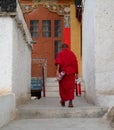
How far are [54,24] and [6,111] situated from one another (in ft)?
39.7

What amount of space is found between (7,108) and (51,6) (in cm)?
1212

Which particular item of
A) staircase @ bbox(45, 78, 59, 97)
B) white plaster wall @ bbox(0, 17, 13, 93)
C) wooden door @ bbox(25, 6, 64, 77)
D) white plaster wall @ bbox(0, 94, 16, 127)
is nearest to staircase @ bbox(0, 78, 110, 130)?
white plaster wall @ bbox(0, 94, 16, 127)

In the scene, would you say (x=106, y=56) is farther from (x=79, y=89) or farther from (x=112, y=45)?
(x=79, y=89)

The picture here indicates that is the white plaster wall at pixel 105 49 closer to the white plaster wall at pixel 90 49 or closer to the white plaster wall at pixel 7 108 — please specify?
the white plaster wall at pixel 90 49

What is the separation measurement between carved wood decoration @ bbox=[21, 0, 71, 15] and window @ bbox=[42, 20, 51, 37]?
0.63 metres

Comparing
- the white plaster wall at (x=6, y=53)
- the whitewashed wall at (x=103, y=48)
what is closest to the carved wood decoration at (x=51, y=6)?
the whitewashed wall at (x=103, y=48)

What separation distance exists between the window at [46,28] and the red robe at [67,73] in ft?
32.2

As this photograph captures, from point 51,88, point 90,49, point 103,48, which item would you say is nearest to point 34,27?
point 51,88

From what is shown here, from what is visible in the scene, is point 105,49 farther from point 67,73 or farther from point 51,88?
point 51,88

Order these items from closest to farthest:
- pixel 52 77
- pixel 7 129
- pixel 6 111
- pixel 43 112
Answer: pixel 7 129 → pixel 6 111 → pixel 43 112 → pixel 52 77

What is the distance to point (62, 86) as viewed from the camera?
31.3 feet

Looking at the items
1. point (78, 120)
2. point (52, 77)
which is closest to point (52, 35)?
Answer: point (52, 77)

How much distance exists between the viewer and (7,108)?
25.0 feet

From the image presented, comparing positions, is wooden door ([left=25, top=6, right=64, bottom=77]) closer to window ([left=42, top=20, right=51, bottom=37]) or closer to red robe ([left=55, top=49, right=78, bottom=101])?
window ([left=42, top=20, right=51, bottom=37])
